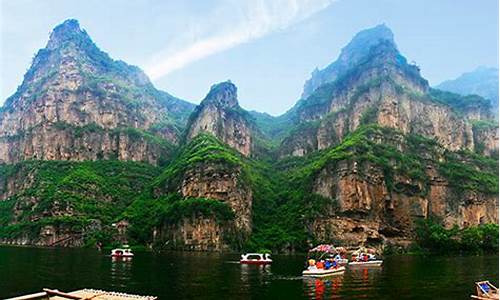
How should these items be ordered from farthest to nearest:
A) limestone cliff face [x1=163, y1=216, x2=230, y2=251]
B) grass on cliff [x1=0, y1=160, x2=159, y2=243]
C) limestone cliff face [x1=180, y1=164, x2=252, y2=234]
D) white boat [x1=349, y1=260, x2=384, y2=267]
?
1. grass on cliff [x1=0, y1=160, x2=159, y2=243]
2. limestone cliff face [x1=180, y1=164, x2=252, y2=234]
3. limestone cliff face [x1=163, y1=216, x2=230, y2=251]
4. white boat [x1=349, y1=260, x2=384, y2=267]

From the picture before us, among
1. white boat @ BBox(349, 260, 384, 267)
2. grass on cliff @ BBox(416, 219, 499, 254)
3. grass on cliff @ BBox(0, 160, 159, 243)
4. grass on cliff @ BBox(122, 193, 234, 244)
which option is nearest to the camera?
white boat @ BBox(349, 260, 384, 267)

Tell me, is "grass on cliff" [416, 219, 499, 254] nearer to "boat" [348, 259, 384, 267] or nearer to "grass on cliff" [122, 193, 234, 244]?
"boat" [348, 259, 384, 267]

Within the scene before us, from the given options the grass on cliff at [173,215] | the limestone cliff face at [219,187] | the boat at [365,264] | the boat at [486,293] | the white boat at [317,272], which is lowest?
the boat at [365,264]

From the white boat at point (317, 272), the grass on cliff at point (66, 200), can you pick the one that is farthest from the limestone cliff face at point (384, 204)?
the white boat at point (317, 272)

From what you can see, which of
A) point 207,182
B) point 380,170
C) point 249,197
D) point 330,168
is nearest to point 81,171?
point 207,182

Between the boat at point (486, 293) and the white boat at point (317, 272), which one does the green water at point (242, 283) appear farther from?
the boat at point (486, 293)

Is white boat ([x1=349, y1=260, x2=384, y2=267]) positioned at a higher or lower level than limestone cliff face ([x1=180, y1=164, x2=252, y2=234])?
lower

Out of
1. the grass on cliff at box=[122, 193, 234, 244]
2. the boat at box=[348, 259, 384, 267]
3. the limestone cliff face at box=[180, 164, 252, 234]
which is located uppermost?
the limestone cliff face at box=[180, 164, 252, 234]

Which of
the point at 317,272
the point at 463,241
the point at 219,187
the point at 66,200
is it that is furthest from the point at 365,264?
the point at 66,200

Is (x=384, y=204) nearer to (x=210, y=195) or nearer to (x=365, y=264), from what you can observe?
(x=210, y=195)

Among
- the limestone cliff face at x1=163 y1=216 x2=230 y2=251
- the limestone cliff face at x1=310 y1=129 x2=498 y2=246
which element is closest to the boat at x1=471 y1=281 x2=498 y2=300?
the limestone cliff face at x1=310 y1=129 x2=498 y2=246

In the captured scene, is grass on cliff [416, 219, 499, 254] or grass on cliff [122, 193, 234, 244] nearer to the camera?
grass on cliff [416, 219, 499, 254]

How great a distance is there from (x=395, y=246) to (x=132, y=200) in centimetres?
9613

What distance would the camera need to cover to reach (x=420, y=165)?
170m
